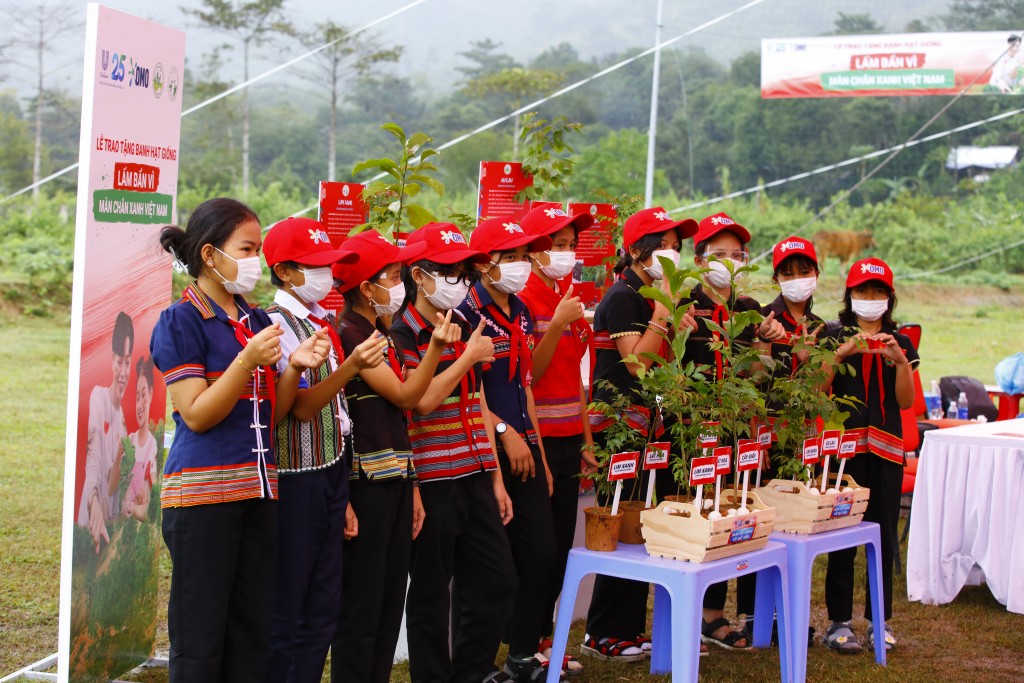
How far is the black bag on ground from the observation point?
7.61 metres

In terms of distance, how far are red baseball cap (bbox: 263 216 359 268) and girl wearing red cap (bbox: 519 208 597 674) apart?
1004mm

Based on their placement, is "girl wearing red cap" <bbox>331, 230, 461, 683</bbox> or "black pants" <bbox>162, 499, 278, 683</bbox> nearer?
"black pants" <bbox>162, 499, 278, 683</bbox>

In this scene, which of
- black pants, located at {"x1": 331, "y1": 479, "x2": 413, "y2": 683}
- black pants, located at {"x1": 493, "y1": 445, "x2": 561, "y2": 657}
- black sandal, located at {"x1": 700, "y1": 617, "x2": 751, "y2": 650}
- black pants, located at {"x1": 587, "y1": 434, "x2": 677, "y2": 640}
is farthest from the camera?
black sandal, located at {"x1": 700, "y1": 617, "x2": 751, "y2": 650}

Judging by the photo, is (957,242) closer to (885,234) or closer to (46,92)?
(885,234)

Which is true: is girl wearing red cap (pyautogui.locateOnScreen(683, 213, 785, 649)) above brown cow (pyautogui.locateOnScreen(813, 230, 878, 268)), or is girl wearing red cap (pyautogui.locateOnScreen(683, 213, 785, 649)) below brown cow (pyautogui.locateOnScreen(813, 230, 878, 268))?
below

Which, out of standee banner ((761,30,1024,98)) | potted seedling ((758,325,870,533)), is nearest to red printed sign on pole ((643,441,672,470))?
potted seedling ((758,325,870,533))

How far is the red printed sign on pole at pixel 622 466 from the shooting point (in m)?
3.52

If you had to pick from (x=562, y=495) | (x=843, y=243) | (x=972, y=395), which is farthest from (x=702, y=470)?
(x=843, y=243)

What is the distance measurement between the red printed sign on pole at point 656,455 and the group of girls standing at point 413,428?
0.15m

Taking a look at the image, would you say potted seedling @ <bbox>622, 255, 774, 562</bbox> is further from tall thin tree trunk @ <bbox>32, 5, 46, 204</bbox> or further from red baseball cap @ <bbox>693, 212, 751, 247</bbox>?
tall thin tree trunk @ <bbox>32, 5, 46, 204</bbox>

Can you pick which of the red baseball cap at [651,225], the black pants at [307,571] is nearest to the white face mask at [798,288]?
the red baseball cap at [651,225]

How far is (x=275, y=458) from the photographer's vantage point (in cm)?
290

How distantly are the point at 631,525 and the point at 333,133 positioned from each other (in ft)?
46.7

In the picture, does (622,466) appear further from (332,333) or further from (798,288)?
(798,288)
